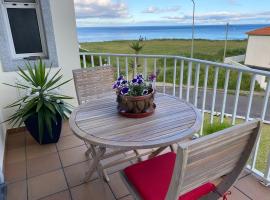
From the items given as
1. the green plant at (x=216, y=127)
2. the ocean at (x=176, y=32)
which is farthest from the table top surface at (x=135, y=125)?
the ocean at (x=176, y=32)

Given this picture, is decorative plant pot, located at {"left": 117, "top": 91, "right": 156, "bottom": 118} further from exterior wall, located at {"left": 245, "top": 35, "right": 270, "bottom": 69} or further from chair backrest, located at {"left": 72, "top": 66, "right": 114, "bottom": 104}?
exterior wall, located at {"left": 245, "top": 35, "right": 270, "bottom": 69}

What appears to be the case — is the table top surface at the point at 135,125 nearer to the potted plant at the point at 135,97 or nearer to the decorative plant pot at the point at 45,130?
the potted plant at the point at 135,97

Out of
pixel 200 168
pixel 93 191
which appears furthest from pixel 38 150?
pixel 200 168

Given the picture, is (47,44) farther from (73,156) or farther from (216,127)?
(216,127)

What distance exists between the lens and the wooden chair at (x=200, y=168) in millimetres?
778

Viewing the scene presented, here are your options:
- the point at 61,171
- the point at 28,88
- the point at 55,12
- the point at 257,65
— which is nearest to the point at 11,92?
the point at 28,88

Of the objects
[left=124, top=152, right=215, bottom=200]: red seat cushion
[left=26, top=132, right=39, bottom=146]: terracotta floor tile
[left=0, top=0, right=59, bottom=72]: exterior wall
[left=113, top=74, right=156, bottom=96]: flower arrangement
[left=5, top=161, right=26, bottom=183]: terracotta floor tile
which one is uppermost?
[left=0, top=0, right=59, bottom=72]: exterior wall

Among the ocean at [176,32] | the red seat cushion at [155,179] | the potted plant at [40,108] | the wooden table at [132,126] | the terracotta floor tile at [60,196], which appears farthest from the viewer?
the ocean at [176,32]

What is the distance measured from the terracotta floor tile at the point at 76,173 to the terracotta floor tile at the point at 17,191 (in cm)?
40

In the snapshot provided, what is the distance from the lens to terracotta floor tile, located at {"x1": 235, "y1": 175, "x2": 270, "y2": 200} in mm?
1763

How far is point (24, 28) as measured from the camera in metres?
2.88

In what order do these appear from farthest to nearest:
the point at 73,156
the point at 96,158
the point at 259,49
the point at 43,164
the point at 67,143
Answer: the point at 259,49 → the point at 67,143 → the point at 73,156 → the point at 43,164 → the point at 96,158

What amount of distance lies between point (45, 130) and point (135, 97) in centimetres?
167

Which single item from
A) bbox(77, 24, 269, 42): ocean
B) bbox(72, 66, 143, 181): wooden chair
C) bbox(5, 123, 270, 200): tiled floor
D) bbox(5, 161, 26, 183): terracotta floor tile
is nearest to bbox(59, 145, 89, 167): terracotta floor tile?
bbox(5, 123, 270, 200): tiled floor
